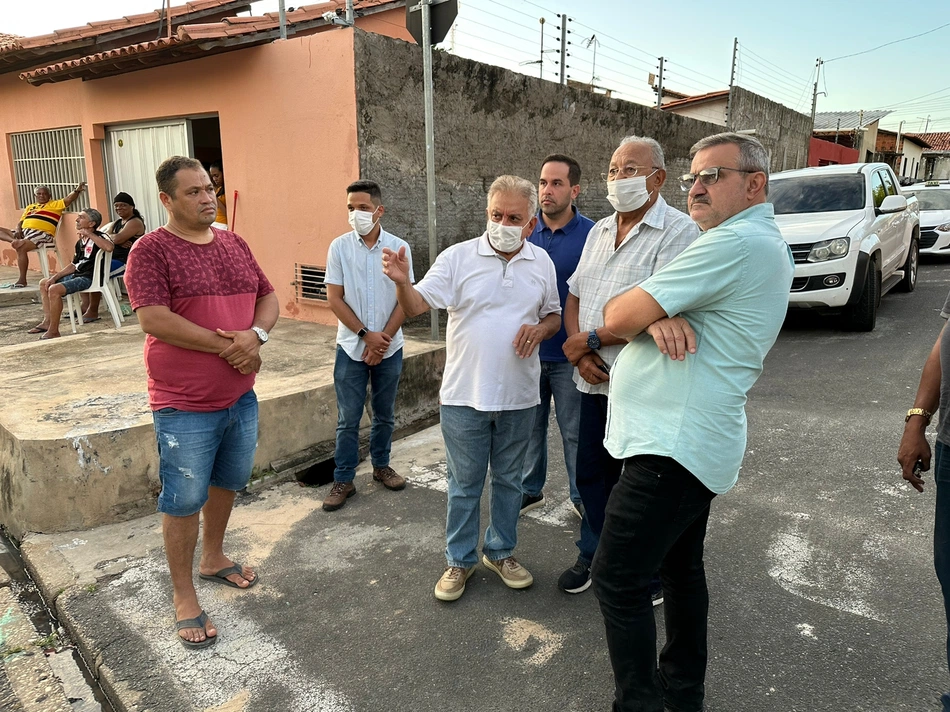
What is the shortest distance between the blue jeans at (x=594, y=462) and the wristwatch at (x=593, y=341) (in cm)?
22

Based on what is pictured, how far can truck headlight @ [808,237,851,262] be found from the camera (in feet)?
22.8

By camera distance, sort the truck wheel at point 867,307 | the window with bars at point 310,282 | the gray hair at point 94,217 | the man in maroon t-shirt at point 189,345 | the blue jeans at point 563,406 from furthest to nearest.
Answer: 1. the truck wheel at point 867,307
2. the gray hair at point 94,217
3. the window with bars at point 310,282
4. the blue jeans at point 563,406
5. the man in maroon t-shirt at point 189,345

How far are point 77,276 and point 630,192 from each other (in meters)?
6.10

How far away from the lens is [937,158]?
42.5m

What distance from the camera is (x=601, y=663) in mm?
2506

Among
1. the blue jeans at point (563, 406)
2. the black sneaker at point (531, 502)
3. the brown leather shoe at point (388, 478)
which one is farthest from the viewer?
the brown leather shoe at point (388, 478)

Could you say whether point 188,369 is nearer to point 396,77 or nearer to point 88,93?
point 396,77

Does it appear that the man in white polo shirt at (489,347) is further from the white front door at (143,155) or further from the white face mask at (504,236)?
the white front door at (143,155)

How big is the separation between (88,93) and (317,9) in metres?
3.23

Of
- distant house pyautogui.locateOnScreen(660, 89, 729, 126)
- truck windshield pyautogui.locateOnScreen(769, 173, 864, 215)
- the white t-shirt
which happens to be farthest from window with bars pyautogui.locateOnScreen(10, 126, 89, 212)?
distant house pyautogui.locateOnScreen(660, 89, 729, 126)

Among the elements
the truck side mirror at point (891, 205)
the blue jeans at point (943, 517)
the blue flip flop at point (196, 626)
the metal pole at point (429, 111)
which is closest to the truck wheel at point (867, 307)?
the truck side mirror at point (891, 205)

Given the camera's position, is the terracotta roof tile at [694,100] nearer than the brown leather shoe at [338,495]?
No

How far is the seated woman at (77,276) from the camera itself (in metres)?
6.54

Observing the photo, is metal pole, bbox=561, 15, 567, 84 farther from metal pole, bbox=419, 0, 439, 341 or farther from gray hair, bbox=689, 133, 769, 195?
gray hair, bbox=689, 133, 769, 195
